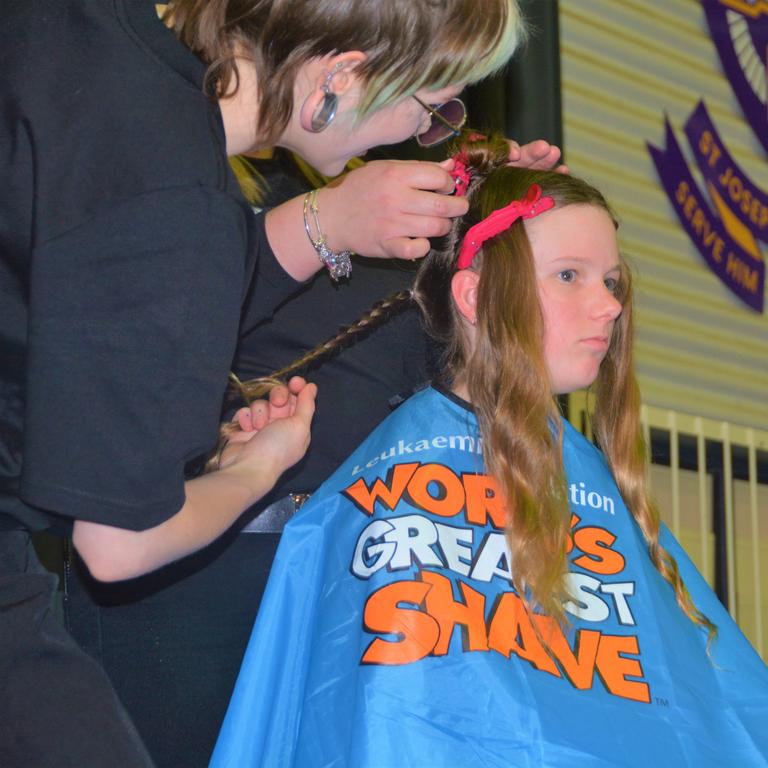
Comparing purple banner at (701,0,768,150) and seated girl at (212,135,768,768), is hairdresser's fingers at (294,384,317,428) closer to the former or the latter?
seated girl at (212,135,768,768)

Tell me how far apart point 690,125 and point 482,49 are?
2862 mm

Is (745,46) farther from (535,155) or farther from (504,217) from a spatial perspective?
Result: (504,217)

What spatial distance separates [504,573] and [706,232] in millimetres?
2687

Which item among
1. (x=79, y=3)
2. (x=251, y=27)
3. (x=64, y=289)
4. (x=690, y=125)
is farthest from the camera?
(x=690, y=125)

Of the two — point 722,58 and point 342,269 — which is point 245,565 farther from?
point 722,58

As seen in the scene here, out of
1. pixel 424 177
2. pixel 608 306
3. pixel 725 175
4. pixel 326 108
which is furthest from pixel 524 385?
pixel 725 175

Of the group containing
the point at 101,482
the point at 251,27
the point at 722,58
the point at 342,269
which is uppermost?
the point at 251,27

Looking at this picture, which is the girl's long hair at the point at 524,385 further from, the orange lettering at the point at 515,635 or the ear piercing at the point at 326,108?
the ear piercing at the point at 326,108

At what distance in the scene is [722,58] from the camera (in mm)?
4113

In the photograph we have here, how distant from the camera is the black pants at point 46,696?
0.97 metres

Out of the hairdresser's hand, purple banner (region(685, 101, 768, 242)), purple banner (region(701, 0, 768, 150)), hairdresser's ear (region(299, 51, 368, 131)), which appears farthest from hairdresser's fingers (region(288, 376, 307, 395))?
purple banner (region(701, 0, 768, 150))

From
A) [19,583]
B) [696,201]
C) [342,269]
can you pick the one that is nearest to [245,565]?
[342,269]

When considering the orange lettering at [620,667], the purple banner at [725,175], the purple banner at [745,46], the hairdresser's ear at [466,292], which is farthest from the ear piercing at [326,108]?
the purple banner at [745,46]

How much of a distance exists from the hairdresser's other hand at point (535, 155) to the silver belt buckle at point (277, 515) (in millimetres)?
700
